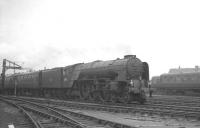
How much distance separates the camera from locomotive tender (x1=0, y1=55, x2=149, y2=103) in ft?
61.7

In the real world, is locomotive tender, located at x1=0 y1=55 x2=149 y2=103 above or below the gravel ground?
above

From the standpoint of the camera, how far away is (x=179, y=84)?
118 feet

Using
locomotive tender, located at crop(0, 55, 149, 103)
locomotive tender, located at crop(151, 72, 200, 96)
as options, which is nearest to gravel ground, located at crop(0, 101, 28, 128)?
locomotive tender, located at crop(0, 55, 149, 103)

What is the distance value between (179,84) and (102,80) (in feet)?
60.9

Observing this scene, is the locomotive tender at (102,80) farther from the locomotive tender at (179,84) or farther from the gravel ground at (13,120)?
the locomotive tender at (179,84)

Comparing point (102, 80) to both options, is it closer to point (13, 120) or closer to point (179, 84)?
point (13, 120)

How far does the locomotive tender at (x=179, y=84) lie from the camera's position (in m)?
33.8

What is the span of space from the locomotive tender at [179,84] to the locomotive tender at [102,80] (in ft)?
51.7

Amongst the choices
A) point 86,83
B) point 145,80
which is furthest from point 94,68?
point 145,80

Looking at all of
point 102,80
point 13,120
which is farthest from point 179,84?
point 13,120

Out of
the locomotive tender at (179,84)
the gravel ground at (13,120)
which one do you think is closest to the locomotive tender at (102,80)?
the gravel ground at (13,120)

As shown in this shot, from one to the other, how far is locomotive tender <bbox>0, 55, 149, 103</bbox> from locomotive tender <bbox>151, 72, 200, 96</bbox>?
15.7 meters

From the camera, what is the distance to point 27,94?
A: 38.8 m

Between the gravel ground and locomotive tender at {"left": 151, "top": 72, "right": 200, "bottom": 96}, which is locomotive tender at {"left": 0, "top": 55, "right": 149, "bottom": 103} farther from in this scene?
locomotive tender at {"left": 151, "top": 72, "right": 200, "bottom": 96}
